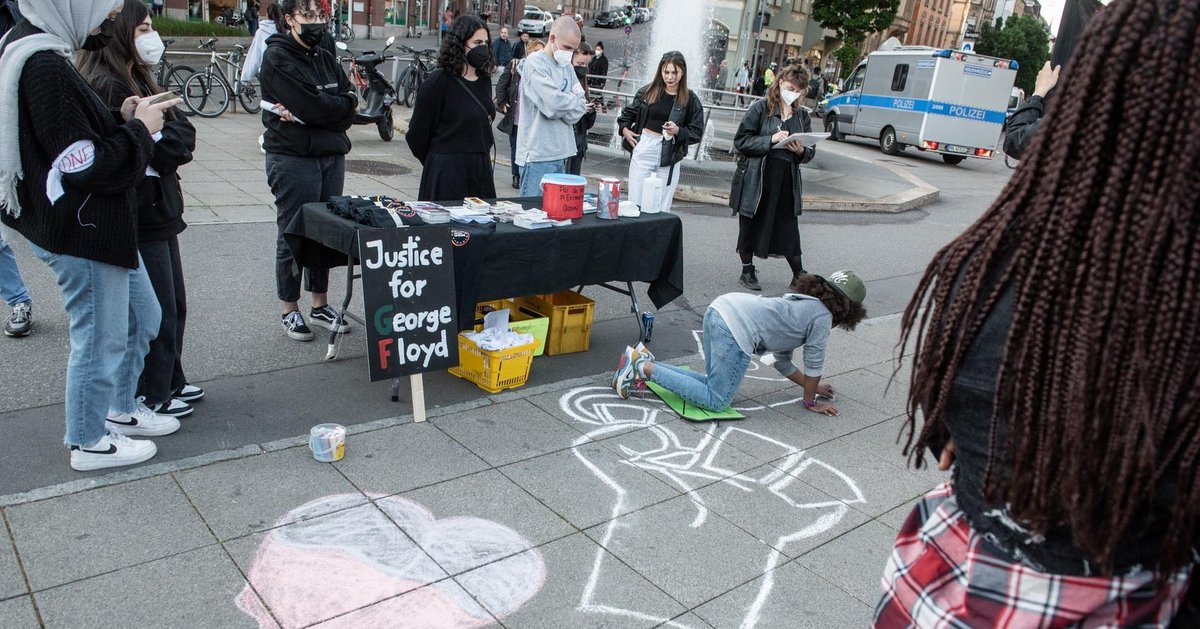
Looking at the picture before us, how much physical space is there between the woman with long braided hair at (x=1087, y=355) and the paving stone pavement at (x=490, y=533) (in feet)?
5.58

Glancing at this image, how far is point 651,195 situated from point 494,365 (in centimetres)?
164

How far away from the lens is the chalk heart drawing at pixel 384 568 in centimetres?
281

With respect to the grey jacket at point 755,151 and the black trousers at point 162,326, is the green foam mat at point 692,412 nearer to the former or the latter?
the black trousers at point 162,326

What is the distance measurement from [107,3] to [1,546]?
1930 millimetres

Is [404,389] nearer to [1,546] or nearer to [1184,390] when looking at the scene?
[1,546]

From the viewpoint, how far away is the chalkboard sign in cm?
407

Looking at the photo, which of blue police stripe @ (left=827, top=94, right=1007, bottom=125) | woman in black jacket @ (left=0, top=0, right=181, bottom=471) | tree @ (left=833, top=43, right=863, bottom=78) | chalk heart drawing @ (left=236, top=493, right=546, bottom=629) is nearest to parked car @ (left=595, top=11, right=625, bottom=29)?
tree @ (left=833, top=43, right=863, bottom=78)

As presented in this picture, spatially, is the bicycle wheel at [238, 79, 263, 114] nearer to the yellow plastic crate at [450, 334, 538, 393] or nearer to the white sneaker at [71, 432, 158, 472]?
the yellow plastic crate at [450, 334, 538, 393]

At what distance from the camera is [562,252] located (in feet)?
16.0

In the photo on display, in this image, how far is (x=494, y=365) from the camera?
15.2 ft

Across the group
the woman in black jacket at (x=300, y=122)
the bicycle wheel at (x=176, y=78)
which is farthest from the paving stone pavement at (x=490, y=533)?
the bicycle wheel at (x=176, y=78)

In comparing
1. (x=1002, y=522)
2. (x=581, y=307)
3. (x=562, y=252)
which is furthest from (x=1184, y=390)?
(x=581, y=307)

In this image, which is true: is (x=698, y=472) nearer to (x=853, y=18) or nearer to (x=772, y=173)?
(x=772, y=173)

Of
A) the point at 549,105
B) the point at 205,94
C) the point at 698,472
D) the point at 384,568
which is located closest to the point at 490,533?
the point at 384,568
